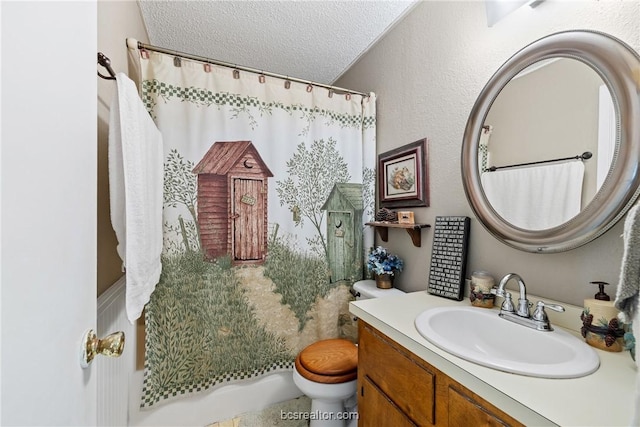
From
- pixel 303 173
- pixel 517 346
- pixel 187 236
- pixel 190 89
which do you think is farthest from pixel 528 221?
pixel 190 89

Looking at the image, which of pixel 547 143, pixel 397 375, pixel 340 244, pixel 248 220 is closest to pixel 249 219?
pixel 248 220

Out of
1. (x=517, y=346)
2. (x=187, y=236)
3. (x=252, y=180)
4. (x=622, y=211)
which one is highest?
(x=252, y=180)

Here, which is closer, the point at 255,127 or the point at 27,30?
the point at 27,30

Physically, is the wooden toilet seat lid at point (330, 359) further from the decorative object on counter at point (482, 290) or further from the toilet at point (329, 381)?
the decorative object on counter at point (482, 290)

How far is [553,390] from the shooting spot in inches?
22.2

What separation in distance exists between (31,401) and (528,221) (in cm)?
135

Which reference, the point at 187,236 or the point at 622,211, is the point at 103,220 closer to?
the point at 187,236

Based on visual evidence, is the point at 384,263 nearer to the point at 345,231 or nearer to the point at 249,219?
the point at 345,231

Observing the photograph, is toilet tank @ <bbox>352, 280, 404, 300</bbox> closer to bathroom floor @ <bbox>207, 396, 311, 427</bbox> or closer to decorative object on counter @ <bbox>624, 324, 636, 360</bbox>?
bathroom floor @ <bbox>207, 396, 311, 427</bbox>

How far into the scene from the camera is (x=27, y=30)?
34 cm

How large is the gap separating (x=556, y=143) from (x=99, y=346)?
147 centimetres

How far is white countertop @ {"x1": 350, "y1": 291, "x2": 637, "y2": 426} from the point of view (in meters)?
0.50

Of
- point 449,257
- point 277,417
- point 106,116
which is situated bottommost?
point 277,417

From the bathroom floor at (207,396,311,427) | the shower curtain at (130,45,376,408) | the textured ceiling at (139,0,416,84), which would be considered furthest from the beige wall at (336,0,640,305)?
the bathroom floor at (207,396,311,427)
